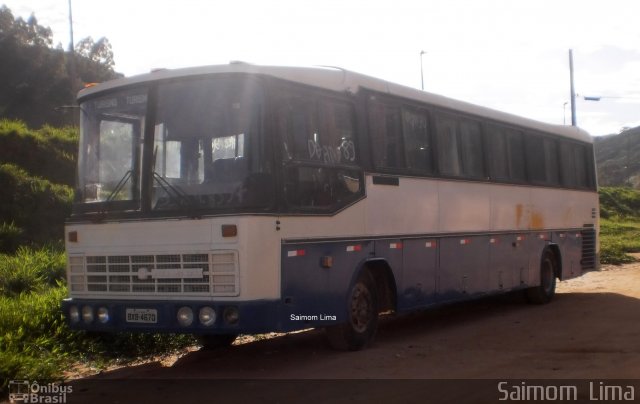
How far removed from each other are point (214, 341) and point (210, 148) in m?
3.14

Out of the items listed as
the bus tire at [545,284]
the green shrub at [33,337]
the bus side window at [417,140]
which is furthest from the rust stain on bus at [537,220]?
the green shrub at [33,337]

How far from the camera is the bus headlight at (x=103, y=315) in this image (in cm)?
910

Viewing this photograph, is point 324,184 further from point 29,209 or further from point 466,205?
point 29,209

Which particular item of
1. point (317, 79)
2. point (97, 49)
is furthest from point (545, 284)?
point (97, 49)

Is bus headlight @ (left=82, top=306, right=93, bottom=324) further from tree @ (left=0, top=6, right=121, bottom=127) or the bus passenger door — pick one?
tree @ (left=0, top=6, right=121, bottom=127)

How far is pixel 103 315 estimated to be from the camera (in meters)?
9.14

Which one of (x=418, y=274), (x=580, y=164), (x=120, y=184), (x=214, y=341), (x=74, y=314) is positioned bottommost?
(x=214, y=341)

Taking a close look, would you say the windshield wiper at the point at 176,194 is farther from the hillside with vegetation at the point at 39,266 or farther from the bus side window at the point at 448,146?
the bus side window at the point at 448,146

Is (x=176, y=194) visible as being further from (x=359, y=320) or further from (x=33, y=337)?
(x=359, y=320)

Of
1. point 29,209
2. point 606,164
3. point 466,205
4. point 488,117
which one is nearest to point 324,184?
point 466,205

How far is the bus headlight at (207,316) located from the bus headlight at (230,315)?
4.8 inches

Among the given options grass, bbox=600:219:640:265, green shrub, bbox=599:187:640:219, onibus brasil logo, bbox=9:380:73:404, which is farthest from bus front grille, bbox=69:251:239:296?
green shrub, bbox=599:187:640:219

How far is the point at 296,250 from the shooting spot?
9.05m

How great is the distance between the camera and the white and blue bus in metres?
8.53
